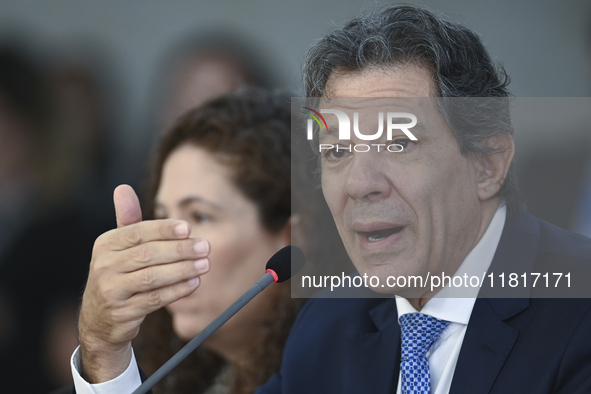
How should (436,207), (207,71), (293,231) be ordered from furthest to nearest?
(207,71) < (293,231) < (436,207)

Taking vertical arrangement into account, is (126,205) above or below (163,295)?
above

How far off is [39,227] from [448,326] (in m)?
1.88

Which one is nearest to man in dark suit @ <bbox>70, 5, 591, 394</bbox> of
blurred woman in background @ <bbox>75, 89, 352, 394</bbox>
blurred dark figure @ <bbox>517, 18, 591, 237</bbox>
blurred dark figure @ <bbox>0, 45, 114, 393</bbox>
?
blurred dark figure @ <bbox>517, 18, 591, 237</bbox>

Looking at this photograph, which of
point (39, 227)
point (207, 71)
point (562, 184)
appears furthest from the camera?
point (207, 71)

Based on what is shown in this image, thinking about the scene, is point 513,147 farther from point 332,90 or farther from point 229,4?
point 229,4

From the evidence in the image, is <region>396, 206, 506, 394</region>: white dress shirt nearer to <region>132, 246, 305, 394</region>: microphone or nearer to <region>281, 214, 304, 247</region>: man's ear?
<region>132, 246, 305, 394</region>: microphone

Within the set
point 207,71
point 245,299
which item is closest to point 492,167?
point 245,299

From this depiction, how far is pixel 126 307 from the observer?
44.4 inches

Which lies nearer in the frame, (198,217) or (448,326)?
(448,326)

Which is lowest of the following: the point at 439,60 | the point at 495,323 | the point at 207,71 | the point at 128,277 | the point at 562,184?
the point at 495,323

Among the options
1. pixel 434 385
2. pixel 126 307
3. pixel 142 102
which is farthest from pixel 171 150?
pixel 434 385

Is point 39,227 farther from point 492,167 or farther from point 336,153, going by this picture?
point 492,167

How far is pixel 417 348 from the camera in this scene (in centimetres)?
121

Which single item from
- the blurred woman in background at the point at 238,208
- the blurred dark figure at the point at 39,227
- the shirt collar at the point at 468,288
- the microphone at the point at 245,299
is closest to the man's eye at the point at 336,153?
the microphone at the point at 245,299
